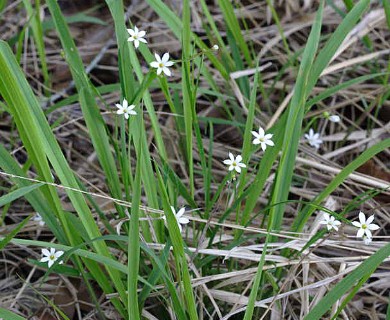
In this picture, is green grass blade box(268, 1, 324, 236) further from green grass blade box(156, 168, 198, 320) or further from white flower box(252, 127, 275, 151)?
green grass blade box(156, 168, 198, 320)

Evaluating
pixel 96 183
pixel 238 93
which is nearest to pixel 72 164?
pixel 96 183

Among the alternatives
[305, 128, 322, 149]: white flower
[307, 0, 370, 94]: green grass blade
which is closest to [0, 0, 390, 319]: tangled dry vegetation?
[305, 128, 322, 149]: white flower

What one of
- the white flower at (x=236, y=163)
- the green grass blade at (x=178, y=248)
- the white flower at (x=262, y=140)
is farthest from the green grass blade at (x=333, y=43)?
the green grass blade at (x=178, y=248)

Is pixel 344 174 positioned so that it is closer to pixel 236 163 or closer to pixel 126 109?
pixel 236 163

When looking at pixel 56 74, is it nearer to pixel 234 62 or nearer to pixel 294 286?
pixel 234 62

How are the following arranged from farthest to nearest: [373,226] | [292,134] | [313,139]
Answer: [313,139] < [292,134] < [373,226]

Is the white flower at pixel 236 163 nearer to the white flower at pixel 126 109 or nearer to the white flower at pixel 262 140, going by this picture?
the white flower at pixel 262 140

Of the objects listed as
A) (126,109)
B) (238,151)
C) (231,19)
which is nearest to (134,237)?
(126,109)

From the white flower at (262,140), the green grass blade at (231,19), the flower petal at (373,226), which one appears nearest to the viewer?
the flower petal at (373,226)
